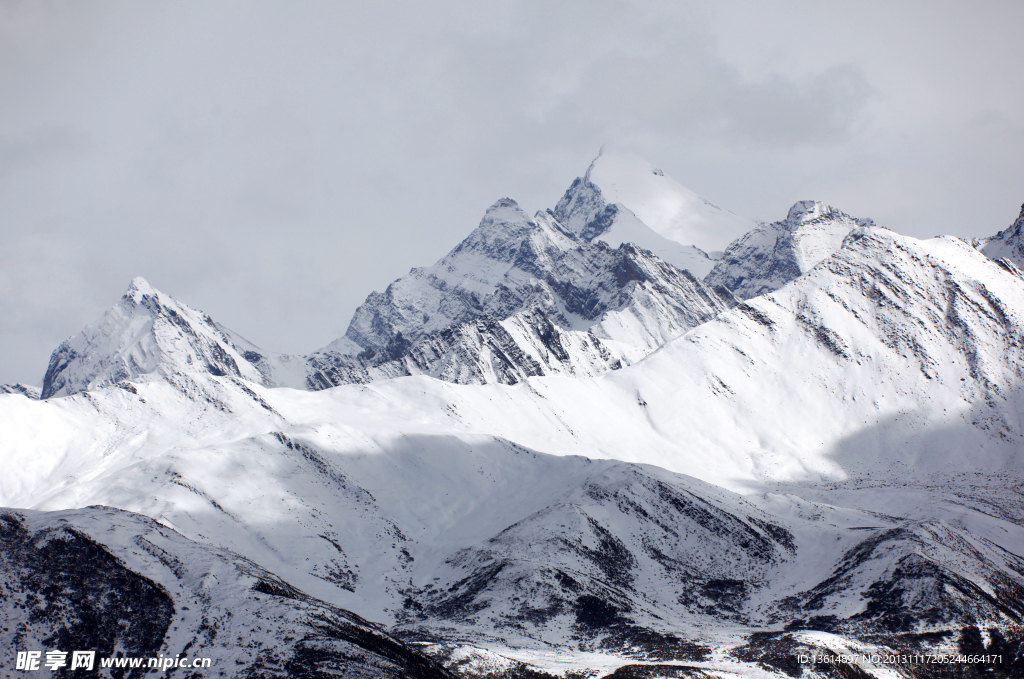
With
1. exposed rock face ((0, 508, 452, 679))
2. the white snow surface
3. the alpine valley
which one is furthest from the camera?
the white snow surface

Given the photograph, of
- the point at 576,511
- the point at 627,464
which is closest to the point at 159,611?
the point at 576,511

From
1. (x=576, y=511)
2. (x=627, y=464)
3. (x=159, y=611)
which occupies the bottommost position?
(x=159, y=611)

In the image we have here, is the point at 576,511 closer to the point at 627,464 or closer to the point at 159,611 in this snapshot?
the point at 627,464

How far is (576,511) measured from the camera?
8288cm

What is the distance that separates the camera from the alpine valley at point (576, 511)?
41156mm

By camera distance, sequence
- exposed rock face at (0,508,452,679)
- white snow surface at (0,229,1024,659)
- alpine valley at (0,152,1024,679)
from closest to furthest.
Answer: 1. exposed rock face at (0,508,452,679)
2. alpine valley at (0,152,1024,679)
3. white snow surface at (0,229,1024,659)

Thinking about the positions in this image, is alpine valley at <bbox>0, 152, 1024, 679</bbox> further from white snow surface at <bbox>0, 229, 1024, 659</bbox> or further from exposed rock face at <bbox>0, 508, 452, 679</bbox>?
white snow surface at <bbox>0, 229, 1024, 659</bbox>

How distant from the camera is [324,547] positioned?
78.7 meters

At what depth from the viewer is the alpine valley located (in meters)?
41.2

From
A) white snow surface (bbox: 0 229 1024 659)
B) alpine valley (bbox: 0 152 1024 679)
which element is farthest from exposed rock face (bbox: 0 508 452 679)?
white snow surface (bbox: 0 229 1024 659)

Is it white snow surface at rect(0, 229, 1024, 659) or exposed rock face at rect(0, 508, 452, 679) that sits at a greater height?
white snow surface at rect(0, 229, 1024, 659)

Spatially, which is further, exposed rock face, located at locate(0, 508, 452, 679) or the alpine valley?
the alpine valley

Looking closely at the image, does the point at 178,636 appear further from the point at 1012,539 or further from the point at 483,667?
the point at 1012,539

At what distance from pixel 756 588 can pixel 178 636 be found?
187 ft
